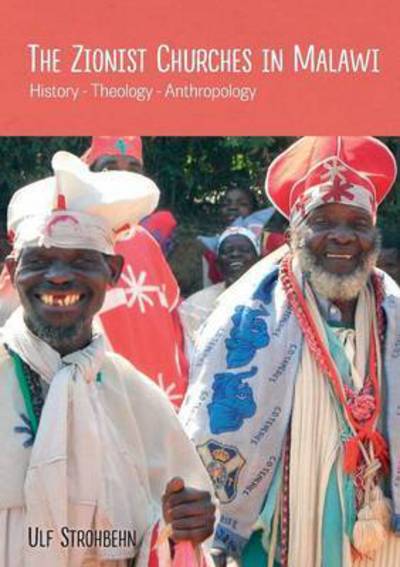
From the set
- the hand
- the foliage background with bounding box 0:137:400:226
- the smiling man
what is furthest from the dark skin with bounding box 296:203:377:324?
the foliage background with bounding box 0:137:400:226

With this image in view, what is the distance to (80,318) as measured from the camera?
516cm

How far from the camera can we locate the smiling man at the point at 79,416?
4883 millimetres

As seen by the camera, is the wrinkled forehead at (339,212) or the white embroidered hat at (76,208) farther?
the wrinkled forehead at (339,212)

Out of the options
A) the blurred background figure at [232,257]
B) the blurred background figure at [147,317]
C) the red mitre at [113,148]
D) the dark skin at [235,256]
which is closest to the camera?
the blurred background figure at [147,317]

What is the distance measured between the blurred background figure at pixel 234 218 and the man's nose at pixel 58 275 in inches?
195

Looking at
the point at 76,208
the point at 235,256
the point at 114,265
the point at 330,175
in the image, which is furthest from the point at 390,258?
the point at 76,208

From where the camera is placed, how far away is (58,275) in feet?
16.8

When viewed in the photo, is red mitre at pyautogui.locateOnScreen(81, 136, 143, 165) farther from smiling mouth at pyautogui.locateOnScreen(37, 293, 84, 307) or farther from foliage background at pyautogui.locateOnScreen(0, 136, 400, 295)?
smiling mouth at pyautogui.locateOnScreen(37, 293, 84, 307)

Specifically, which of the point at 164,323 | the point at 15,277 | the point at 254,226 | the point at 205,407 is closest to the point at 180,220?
the point at 254,226

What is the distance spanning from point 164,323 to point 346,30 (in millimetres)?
3659

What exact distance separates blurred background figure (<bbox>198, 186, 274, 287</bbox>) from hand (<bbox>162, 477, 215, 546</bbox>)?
17.1ft

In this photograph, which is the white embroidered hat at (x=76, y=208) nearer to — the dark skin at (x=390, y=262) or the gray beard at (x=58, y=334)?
the gray beard at (x=58, y=334)

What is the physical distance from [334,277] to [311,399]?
0.44 metres

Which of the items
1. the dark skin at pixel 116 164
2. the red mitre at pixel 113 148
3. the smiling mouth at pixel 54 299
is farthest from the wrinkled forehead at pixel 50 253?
the red mitre at pixel 113 148
